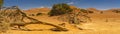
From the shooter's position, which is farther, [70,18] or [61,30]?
[70,18]

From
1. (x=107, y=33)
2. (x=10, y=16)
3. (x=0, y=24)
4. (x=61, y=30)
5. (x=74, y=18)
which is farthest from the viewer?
(x=74, y=18)

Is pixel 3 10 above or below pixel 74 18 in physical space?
above

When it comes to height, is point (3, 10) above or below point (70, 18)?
above

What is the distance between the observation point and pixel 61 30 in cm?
1598

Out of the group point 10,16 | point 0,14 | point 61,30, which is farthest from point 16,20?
point 61,30

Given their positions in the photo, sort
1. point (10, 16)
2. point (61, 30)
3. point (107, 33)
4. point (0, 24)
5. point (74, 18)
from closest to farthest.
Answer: point (107, 33) < point (0, 24) < point (61, 30) < point (10, 16) < point (74, 18)

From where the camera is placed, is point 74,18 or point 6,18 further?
point 74,18

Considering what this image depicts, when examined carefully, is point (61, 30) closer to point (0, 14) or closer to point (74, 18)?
point (0, 14)

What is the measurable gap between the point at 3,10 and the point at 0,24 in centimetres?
149

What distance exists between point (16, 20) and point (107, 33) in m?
5.20

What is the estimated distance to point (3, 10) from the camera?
16.3 meters

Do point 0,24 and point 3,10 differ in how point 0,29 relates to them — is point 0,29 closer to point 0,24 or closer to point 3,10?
point 0,24

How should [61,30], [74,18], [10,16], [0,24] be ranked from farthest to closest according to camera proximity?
[74,18], [10,16], [61,30], [0,24]

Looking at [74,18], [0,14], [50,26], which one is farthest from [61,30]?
[74,18]
